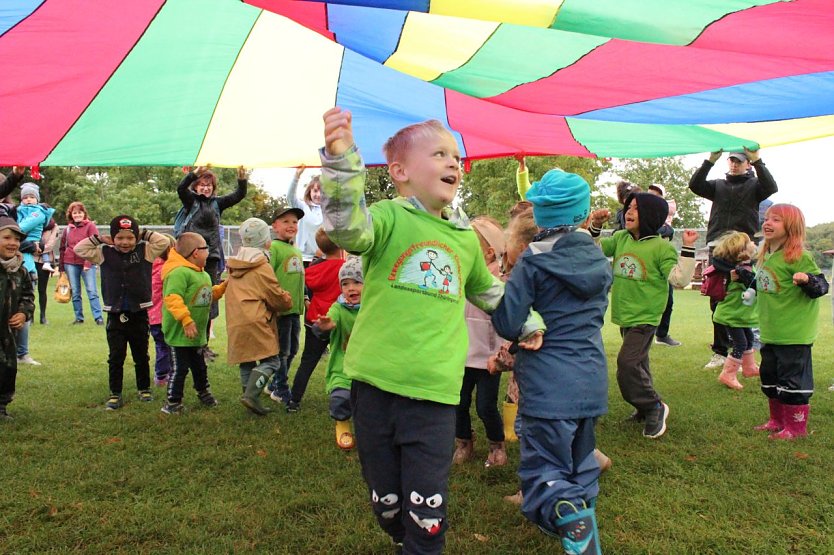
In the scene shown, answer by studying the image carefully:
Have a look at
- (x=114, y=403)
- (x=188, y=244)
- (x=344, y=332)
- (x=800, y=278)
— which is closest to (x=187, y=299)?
(x=188, y=244)

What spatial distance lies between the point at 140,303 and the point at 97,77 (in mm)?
1912

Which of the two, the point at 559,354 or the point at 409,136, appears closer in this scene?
the point at 409,136

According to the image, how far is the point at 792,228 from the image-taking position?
437cm

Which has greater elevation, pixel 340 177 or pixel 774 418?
pixel 340 177

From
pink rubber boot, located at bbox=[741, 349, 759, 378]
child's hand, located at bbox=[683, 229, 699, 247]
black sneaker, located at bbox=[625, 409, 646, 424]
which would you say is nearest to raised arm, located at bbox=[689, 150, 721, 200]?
child's hand, located at bbox=[683, 229, 699, 247]

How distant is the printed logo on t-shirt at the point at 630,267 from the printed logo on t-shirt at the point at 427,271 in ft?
8.44

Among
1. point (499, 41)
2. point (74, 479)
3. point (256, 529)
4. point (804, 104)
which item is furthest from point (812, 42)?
point (74, 479)

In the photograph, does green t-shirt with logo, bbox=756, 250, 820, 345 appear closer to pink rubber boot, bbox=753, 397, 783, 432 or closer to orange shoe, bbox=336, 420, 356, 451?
pink rubber boot, bbox=753, 397, 783, 432

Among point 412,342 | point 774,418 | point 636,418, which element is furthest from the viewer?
point 636,418

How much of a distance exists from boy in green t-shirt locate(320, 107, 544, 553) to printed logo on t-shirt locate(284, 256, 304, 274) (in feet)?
10.1

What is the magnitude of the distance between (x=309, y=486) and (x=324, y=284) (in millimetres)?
1797

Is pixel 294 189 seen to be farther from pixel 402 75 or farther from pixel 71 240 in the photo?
pixel 71 240

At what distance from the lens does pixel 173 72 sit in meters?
4.18

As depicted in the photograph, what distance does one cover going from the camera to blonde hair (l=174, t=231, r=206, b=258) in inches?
202
